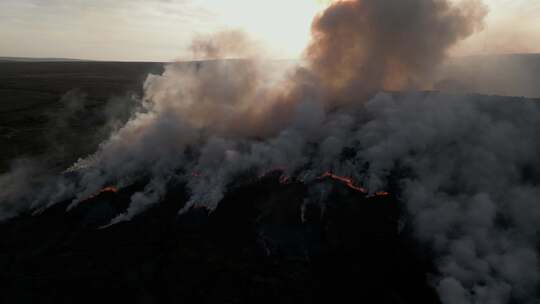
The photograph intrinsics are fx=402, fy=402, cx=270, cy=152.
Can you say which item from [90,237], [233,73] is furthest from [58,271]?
[233,73]

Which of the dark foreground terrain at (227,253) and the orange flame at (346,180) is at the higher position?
the orange flame at (346,180)

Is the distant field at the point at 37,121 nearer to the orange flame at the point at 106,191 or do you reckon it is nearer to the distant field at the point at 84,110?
the distant field at the point at 84,110

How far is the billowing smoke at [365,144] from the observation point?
47.0 metres

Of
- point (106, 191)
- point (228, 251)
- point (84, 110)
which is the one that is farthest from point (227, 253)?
point (84, 110)

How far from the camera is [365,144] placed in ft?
204

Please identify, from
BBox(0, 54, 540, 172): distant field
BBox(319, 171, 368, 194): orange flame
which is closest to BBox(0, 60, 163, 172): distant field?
BBox(0, 54, 540, 172): distant field

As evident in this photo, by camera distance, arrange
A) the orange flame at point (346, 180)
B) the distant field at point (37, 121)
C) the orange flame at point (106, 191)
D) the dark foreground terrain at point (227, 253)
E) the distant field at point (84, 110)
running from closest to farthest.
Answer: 1. the dark foreground terrain at point (227, 253)
2. the orange flame at point (346, 180)
3. the orange flame at point (106, 191)
4. the distant field at point (84, 110)
5. the distant field at point (37, 121)

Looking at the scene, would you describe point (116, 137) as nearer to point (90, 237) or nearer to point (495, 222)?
point (90, 237)

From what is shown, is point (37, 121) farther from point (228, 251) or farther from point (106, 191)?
point (228, 251)

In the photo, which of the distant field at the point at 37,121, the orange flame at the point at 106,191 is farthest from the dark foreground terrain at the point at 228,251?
the distant field at the point at 37,121

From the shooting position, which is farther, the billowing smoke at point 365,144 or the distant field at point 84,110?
the distant field at point 84,110

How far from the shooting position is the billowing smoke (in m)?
47.0

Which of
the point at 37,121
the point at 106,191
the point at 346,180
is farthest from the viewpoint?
the point at 37,121

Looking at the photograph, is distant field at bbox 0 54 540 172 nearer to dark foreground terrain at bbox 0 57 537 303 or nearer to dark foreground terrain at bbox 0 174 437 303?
dark foreground terrain at bbox 0 57 537 303
